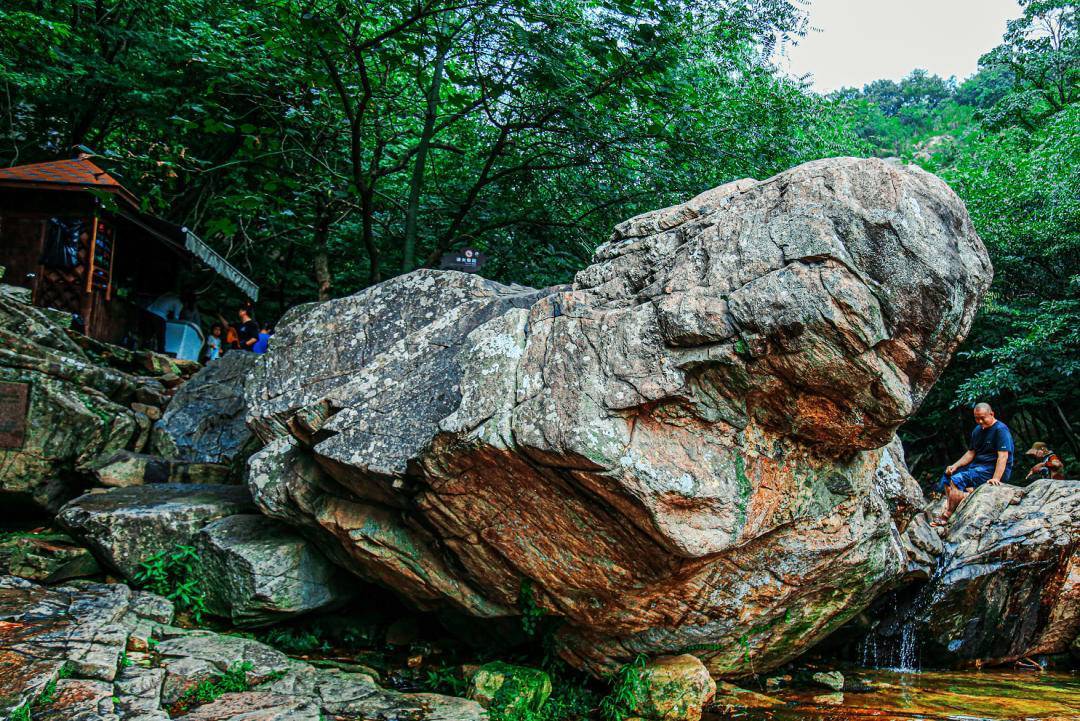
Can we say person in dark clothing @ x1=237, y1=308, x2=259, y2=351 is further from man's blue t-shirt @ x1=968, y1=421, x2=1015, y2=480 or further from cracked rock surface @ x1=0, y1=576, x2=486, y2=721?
man's blue t-shirt @ x1=968, y1=421, x2=1015, y2=480

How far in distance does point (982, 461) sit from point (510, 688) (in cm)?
777

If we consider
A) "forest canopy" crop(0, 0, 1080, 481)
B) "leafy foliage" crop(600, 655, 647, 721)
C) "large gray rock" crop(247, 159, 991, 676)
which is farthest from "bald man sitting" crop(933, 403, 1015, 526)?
"leafy foliage" crop(600, 655, 647, 721)

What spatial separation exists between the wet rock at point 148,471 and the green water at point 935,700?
669cm

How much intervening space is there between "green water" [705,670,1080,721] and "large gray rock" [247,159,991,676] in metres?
0.52

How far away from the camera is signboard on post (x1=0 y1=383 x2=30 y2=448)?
8289 millimetres

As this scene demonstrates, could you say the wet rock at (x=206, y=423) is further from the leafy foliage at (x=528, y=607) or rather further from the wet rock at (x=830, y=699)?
the wet rock at (x=830, y=699)

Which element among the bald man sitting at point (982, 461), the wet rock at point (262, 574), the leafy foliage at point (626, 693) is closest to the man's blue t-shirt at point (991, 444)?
the bald man sitting at point (982, 461)

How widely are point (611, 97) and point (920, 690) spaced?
7807mm

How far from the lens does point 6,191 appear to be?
14094 mm

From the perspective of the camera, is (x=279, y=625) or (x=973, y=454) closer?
(x=279, y=625)

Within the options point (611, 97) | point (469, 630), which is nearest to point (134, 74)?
point (611, 97)

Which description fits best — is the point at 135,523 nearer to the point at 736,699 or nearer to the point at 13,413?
the point at 13,413

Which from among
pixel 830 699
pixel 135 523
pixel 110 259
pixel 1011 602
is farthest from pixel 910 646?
pixel 110 259

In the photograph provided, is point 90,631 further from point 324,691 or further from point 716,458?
point 716,458
